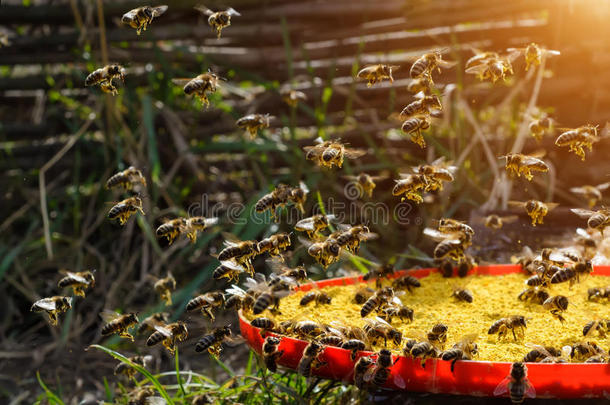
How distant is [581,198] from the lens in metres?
4.38

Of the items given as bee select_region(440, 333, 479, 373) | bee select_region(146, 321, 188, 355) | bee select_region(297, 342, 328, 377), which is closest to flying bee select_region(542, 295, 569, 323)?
bee select_region(440, 333, 479, 373)

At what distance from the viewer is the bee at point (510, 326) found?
1.98 m

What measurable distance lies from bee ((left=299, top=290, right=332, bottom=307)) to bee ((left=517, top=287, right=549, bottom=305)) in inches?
25.8

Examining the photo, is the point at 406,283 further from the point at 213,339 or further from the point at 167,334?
the point at 167,334

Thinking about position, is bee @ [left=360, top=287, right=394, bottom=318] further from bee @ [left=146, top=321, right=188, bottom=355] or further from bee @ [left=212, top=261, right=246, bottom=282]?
bee @ [left=146, top=321, right=188, bottom=355]

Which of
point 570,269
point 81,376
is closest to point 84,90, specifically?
point 81,376

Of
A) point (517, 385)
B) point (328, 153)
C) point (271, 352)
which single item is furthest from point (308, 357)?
point (328, 153)

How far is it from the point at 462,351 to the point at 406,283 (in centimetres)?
84

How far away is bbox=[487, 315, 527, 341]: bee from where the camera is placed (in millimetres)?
1979

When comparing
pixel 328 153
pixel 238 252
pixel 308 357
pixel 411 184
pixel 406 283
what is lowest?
pixel 406 283

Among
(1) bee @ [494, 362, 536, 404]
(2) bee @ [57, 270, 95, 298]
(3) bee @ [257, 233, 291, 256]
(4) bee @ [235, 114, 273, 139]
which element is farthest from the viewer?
(4) bee @ [235, 114, 273, 139]

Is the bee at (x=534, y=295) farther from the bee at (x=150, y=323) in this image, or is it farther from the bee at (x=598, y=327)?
the bee at (x=150, y=323)

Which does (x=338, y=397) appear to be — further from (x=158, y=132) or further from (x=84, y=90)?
(x=84, y=90)

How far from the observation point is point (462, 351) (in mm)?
1753
